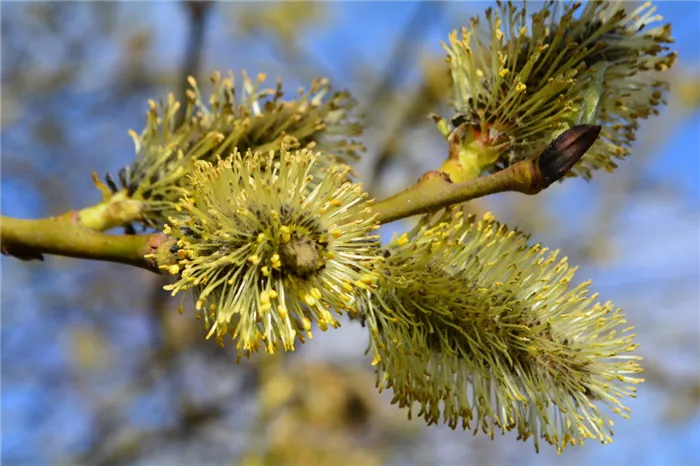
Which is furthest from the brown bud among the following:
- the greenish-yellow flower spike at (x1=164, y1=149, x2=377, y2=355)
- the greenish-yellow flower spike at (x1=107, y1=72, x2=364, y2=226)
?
the greenish-yellow flower spike at (x1=107, y1=72, x2=364, y2=226)

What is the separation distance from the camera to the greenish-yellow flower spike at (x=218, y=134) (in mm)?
1571

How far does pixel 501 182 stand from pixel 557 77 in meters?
0.27

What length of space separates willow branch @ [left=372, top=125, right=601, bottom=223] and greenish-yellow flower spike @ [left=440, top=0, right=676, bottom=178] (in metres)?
0.11

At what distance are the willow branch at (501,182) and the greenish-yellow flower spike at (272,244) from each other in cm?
10

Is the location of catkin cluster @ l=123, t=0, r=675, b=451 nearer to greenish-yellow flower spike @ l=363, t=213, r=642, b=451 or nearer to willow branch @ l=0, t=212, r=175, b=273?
greenish-yellow flower spike @ l=363, t=213, r=642, b=451

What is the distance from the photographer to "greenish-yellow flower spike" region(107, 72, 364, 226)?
1.57 metres

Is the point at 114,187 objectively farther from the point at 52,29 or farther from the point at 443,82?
the point at 52,29

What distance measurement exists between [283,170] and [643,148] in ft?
22.8

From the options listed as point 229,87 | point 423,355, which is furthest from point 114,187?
point 423,355

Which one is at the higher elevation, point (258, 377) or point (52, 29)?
point (52, 29)

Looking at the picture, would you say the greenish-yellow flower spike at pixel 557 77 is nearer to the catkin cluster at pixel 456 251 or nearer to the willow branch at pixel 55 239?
the catkin cluster at pixel 456 251

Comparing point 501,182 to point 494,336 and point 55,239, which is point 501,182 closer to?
point 494,336

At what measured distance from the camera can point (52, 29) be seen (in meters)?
6.13

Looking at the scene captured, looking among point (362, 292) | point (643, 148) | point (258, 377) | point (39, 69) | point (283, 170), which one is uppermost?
point (39, 69)
